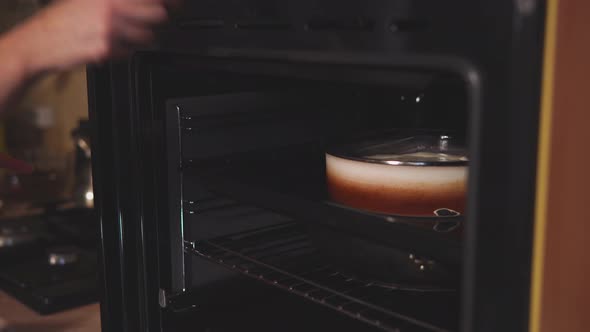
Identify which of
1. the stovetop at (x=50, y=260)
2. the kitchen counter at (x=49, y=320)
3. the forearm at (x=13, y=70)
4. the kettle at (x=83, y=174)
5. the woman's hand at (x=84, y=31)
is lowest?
the kitchen counter at (x=49, y=320)

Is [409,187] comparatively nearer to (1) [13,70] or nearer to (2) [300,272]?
(2) [300,272]

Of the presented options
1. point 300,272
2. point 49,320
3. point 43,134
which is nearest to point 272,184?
point 300,272

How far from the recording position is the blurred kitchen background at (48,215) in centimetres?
129

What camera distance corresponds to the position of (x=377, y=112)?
1136 mm

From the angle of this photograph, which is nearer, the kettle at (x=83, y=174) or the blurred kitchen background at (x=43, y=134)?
the kettle at (x=83, y=174)

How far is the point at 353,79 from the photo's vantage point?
0.68 metres

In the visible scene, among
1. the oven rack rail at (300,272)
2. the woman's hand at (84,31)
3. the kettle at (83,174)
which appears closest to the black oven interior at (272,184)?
the oven rack rail at (300,272)

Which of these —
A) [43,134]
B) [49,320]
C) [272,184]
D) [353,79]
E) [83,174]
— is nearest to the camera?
[353,79]

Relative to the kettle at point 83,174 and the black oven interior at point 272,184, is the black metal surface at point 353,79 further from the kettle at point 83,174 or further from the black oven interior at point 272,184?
the kettle at point 83,174

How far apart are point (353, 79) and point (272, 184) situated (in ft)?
0.84

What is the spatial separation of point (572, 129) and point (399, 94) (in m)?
0.54

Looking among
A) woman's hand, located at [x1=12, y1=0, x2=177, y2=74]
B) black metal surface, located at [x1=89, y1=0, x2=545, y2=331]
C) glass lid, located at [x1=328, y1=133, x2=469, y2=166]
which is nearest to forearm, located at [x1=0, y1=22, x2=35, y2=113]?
woman's hand, located at [x1=12, y1=0, x2=177, y2=74]

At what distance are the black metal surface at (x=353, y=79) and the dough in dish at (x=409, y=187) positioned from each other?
0.14 metres

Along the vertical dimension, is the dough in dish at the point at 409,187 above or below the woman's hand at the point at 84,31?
below
